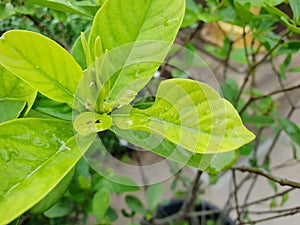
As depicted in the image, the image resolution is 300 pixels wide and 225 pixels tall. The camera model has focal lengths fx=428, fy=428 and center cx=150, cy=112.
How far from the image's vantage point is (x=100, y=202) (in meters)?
0.73

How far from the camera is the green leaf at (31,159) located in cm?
25

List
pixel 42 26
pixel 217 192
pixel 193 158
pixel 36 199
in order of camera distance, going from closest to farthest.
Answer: pixel 36 199, pixel 193 158, pixel 42 26, pixel 217 192

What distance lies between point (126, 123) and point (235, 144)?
0.08m

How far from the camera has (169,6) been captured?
1.05 ft

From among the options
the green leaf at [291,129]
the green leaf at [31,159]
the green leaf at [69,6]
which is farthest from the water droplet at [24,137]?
the green leaf at [291,129]

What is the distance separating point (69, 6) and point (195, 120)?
0.15 metres

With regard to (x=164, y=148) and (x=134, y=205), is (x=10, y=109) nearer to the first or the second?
(x=164, y=148)

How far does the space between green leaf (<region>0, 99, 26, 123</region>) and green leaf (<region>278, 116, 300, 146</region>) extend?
1.71 feet

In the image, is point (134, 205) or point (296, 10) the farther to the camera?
point (134, 205)

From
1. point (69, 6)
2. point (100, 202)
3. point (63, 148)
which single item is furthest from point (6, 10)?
point (100, 202)

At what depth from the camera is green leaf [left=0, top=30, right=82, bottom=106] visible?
11.0 inches

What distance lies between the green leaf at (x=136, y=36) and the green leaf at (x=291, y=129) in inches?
18.7

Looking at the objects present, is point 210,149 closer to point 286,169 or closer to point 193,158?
point 193,158

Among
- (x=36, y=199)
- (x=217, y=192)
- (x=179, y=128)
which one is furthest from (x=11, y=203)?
(x=217, y=192)
